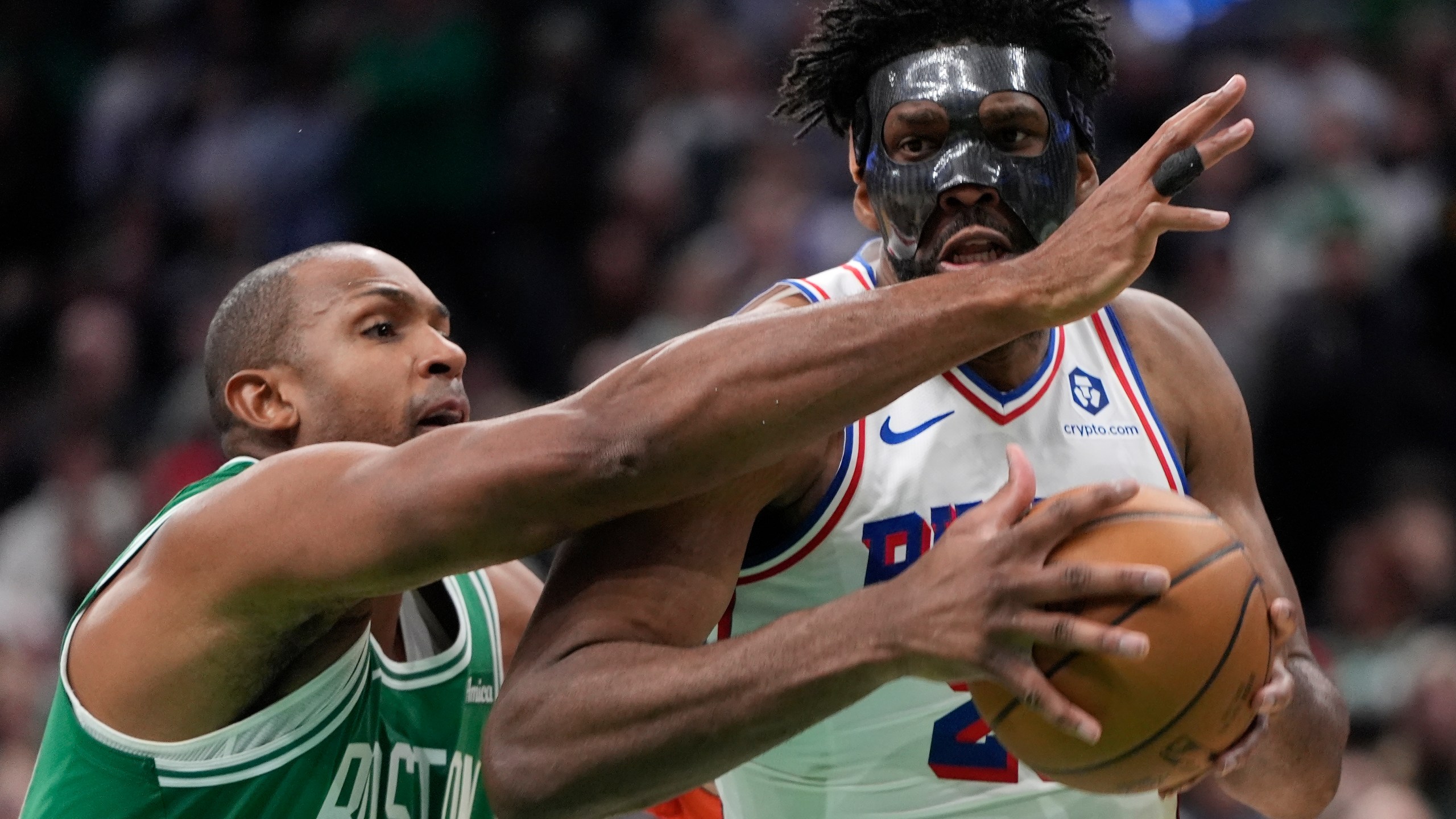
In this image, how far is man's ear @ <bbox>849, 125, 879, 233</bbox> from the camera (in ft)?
11.8

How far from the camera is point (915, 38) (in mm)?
3527

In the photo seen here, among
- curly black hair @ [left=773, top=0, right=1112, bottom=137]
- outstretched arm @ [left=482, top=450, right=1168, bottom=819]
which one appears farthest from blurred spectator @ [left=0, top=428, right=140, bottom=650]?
outstretched arm @ [left=482, top=450, right=1168, bottom=819]

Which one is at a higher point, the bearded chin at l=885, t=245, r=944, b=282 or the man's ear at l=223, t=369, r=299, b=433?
the bearded chin at l=885, t=245, r=944, b=282

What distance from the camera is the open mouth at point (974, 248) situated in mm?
3332

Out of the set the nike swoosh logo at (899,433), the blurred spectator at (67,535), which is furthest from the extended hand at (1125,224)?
the blurred spectator at (67,535)

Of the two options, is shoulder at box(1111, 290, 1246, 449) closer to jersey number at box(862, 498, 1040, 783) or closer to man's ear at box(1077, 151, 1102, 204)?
man's ear at box(1077, 151, 1102, 204)

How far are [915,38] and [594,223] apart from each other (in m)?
5.29

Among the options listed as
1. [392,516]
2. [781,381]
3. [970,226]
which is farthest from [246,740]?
[970,226]

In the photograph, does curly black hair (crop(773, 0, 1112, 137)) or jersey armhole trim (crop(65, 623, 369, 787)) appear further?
curly black hair (crop(773, 0, 1112, 137))

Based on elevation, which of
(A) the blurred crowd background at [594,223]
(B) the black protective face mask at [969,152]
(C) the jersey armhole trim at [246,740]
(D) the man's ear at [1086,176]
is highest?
(B) the black protective face mask at [969,152]

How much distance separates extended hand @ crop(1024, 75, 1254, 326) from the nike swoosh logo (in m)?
0.54

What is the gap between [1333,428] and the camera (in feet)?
22.5

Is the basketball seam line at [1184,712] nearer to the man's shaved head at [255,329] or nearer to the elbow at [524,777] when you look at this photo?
the elbow at [524,777]

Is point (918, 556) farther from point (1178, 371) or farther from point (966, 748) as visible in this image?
point (1178, 371)
